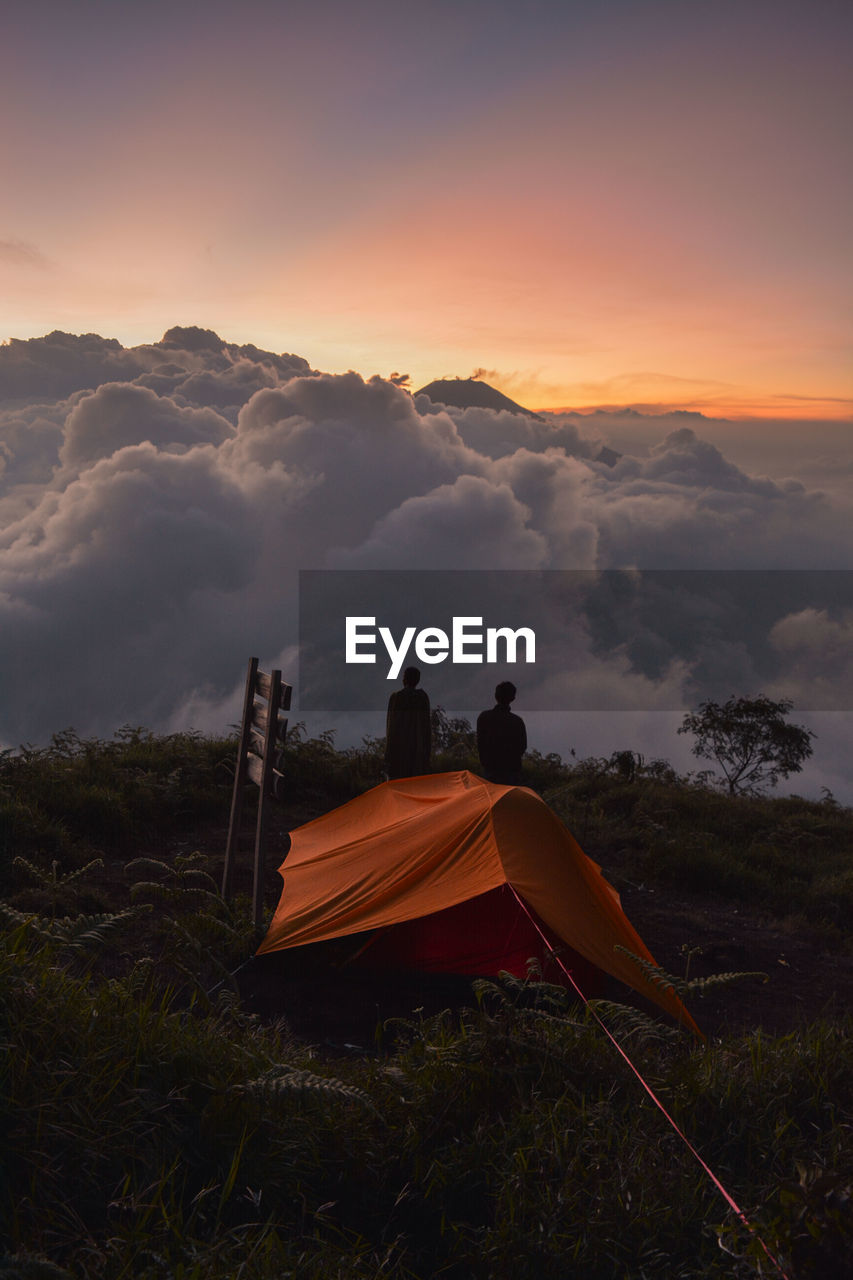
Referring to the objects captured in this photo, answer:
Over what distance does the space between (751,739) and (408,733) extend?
24670 mm

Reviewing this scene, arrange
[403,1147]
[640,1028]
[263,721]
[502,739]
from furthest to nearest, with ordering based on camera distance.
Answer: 1. [502,739]
2. [263,721]
3. [640,1028]
4. [403,1147]

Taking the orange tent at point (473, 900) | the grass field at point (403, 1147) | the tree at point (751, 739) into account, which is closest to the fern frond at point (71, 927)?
the grass field at point (403, 1147)

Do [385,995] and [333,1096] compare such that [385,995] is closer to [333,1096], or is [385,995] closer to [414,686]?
[333,1096]

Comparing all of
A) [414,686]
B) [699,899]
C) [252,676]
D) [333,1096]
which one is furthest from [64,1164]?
[699,899]

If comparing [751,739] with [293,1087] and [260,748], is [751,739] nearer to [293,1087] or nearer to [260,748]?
→ [260,748]

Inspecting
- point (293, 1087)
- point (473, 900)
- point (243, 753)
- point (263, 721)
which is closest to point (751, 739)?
point (243, 753)

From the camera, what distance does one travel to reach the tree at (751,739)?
30109 millimetres

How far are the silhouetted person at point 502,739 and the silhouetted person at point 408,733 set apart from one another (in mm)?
663

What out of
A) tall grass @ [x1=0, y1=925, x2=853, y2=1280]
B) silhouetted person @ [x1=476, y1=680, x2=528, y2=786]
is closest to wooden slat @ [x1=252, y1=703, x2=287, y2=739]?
silhouetted person @ [x1=476, y1=680, x2=528, y2=786]

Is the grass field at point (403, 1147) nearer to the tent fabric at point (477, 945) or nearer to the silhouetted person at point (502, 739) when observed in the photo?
the tent fabric at point (477, 945)

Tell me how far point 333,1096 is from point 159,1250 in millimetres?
993

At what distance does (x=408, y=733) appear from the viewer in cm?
923

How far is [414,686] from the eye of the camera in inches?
364

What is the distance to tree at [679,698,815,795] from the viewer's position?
30.1 meters
